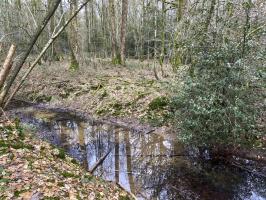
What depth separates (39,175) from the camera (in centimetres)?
543

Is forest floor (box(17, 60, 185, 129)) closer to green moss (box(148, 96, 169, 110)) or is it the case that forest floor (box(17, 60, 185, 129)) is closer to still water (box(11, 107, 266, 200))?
green moss (box(148, 96, 169, 110))

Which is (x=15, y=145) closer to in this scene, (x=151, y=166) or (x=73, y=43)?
(x=151, y=166)

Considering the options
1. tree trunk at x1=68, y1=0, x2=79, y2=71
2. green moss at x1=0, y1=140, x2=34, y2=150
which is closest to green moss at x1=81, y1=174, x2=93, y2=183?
green moss at x1=0, y1=140, x2=34, y2=150

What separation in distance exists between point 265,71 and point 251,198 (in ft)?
11.6

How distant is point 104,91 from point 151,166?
7197 millimetres

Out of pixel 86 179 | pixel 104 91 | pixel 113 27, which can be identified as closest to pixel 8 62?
pixel 86 179

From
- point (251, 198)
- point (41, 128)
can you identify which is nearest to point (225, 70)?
point (251, 198)

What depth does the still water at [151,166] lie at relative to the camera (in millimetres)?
7488

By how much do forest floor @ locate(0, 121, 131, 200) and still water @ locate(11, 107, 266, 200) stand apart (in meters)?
1.48

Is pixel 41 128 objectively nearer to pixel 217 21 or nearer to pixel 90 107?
pixel 90 107

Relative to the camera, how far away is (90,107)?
15.1 meters

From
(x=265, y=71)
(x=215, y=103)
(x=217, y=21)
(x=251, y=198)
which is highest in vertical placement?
(x=217, y=21)

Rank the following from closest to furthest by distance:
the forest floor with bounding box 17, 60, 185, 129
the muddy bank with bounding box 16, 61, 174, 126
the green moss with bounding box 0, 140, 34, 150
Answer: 1. the green moss with bounding box 0, 140, 34, 150
2. the forest floor with bounding box 17, 60, 185, 129
3. the muddy bank with bounding box 16, 61, 174, 126

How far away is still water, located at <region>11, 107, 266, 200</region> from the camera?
24.6ft
